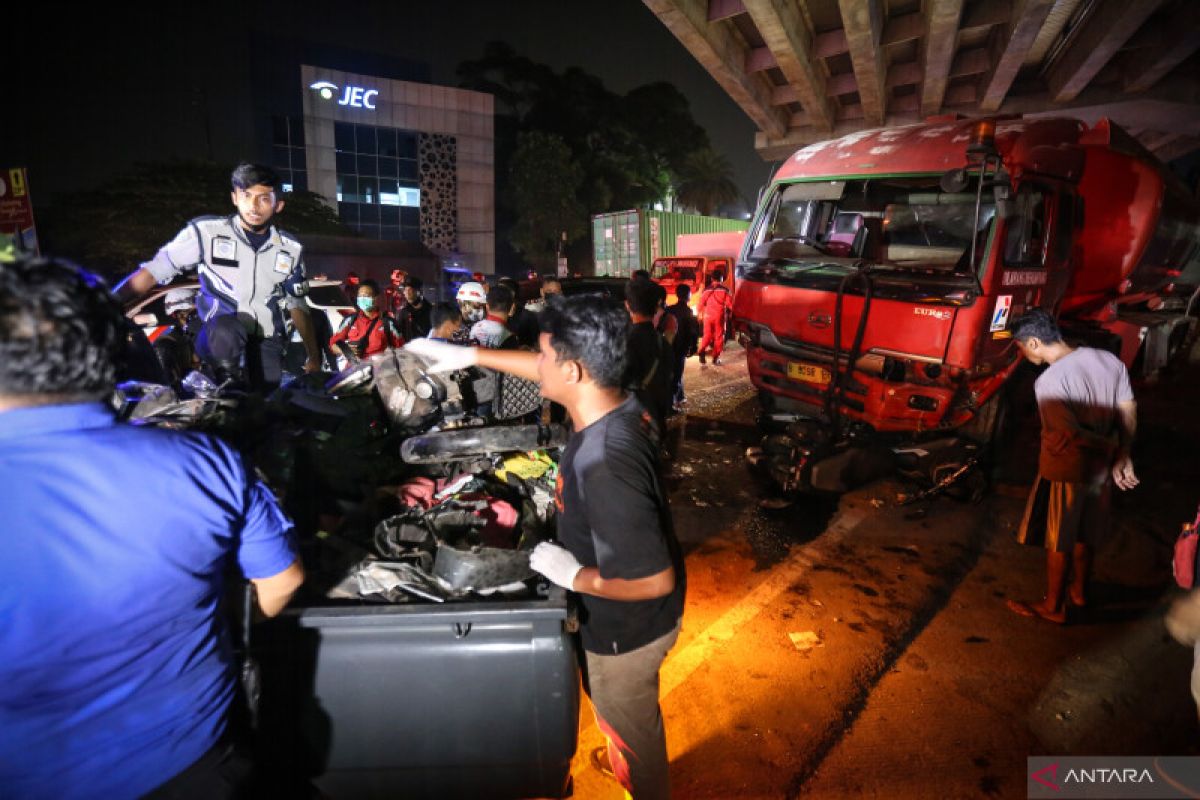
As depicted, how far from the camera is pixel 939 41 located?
5004mm

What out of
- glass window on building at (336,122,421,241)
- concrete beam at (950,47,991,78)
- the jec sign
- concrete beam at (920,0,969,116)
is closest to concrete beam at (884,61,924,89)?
concrete beam at (920,0,969,116)

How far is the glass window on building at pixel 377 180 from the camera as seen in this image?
32406mm

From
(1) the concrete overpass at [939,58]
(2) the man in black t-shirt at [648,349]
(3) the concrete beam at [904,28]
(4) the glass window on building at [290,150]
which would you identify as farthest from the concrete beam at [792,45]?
(4) the glass window on building at [290,150]

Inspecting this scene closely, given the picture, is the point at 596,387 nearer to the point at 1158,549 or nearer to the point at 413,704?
the point at 413,704

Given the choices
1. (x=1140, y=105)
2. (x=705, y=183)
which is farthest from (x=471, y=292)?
(x=705, y=183)

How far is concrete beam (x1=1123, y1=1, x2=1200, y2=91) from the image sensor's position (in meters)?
5.10

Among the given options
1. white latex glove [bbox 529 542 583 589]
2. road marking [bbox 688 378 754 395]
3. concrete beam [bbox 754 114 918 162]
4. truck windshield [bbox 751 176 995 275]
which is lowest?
road marking [bbox 688 378 754 395]

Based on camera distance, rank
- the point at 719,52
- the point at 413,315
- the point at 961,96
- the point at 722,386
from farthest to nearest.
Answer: the point at 722,386, the point at 961,96, the point at 413,315, the point at 719,52

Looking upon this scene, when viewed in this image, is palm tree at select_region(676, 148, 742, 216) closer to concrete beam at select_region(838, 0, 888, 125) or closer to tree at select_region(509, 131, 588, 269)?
tree at select_region(509, 131, 588, 269)

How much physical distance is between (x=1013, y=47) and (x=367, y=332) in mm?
6927

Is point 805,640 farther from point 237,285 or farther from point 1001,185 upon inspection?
point 1001,185

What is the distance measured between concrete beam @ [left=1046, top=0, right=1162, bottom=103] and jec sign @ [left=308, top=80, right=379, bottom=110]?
112ft

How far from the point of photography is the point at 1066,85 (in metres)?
6.35

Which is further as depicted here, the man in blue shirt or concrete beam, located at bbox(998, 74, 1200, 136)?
concrete beam, located at bbox(998, 74, 1200, 136)
